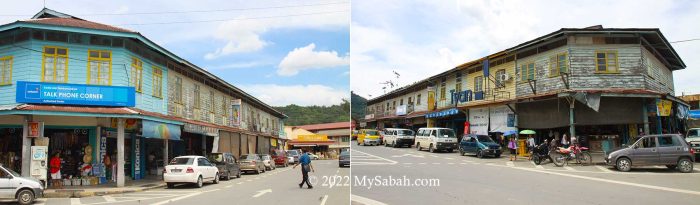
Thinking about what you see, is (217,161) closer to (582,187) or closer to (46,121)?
(46,121)

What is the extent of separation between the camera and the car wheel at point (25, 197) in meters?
13.3

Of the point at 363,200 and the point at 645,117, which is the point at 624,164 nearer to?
→ the point at 645,117

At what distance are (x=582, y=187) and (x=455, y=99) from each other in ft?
71.2

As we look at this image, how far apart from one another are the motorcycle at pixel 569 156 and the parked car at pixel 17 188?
58.7 feet

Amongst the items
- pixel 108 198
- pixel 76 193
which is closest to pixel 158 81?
pixel 76 193

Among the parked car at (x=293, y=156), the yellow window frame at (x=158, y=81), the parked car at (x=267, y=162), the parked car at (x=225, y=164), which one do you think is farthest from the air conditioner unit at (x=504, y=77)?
the parked car at (x=293, y=156)

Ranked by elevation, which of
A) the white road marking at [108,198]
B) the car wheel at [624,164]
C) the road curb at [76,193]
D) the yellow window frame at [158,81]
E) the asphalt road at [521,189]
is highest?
the yellow window frame at [158,81]

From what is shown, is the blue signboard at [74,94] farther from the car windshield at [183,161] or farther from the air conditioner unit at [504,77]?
the air conditioner unit at [504,77]

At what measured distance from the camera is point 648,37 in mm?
22531

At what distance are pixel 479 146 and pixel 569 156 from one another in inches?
211

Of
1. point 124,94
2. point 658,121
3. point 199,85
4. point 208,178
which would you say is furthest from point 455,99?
point 124,94

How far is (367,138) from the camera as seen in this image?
118ft

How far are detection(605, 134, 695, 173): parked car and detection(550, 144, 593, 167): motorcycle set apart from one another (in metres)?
2.01

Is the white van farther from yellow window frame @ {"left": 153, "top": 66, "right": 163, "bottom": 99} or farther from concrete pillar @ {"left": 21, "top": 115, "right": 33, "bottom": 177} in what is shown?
concrete pillar @ {"left": 21, "top": 115, "right": 33, "bottom": 177}
